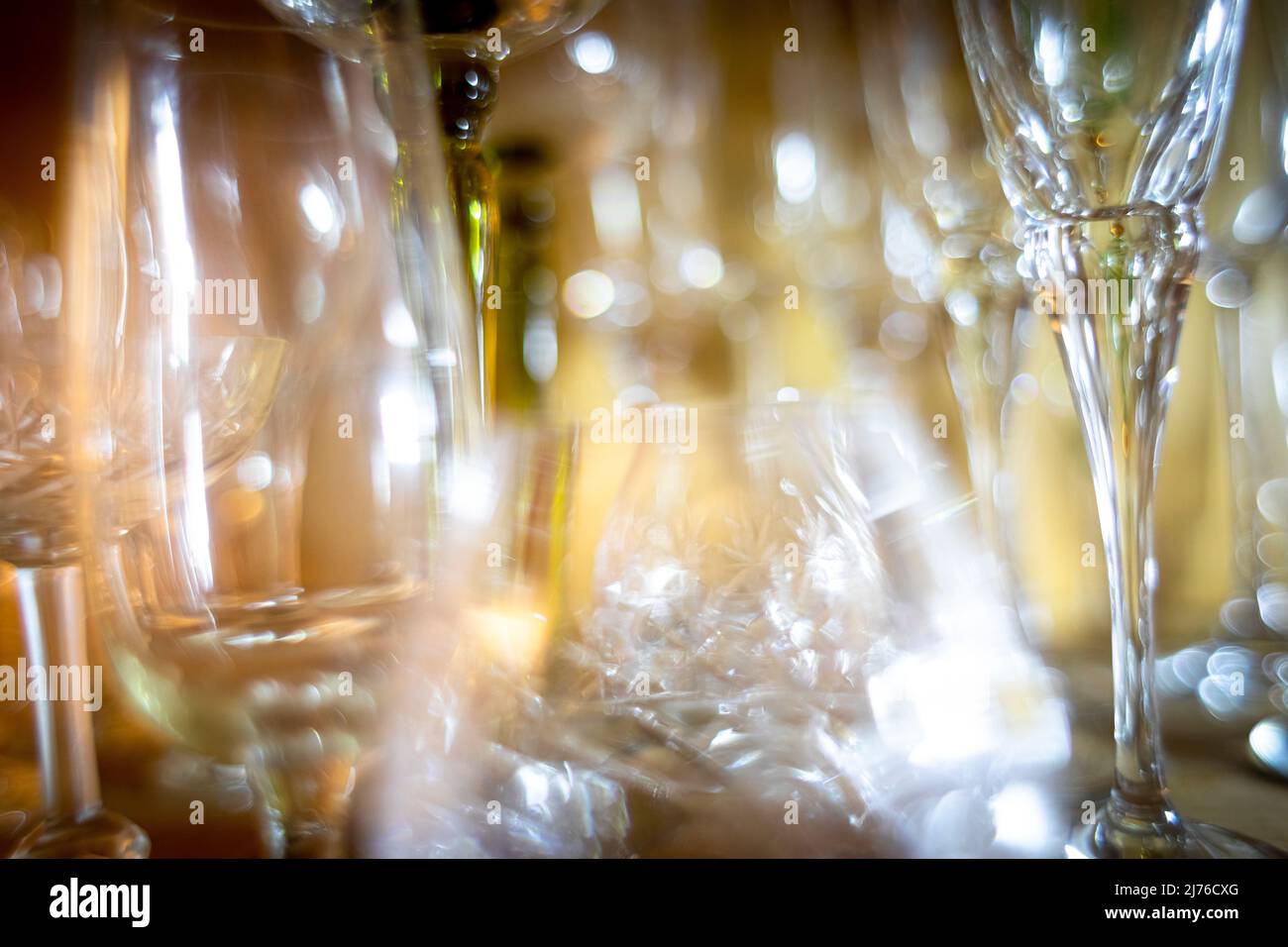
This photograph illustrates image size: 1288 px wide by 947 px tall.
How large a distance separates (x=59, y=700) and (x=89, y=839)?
0.13 feet

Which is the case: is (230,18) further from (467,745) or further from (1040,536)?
(1040,536)

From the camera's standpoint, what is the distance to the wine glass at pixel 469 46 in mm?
251

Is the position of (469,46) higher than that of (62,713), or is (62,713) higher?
(469,46)

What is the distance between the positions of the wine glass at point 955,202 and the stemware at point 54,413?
232 millimetres

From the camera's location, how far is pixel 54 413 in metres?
0.25

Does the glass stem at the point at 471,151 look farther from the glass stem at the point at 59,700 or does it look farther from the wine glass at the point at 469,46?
the glass stem at the point at 59,700

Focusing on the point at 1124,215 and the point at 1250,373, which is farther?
the point at 1250,373

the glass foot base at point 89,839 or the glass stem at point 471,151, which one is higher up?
the glass stem at point 471,151

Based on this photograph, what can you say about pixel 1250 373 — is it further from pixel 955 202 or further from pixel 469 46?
pixel 469 46

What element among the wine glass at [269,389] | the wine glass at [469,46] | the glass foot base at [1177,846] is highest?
the wine glass at [469,46]

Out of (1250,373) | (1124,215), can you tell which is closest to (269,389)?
(1124,215)

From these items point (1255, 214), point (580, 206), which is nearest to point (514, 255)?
point (580, 206)

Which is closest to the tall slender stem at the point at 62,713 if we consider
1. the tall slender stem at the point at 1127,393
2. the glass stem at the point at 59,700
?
the glass stem at the point at 59,700

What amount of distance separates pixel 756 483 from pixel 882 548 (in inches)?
1.3
